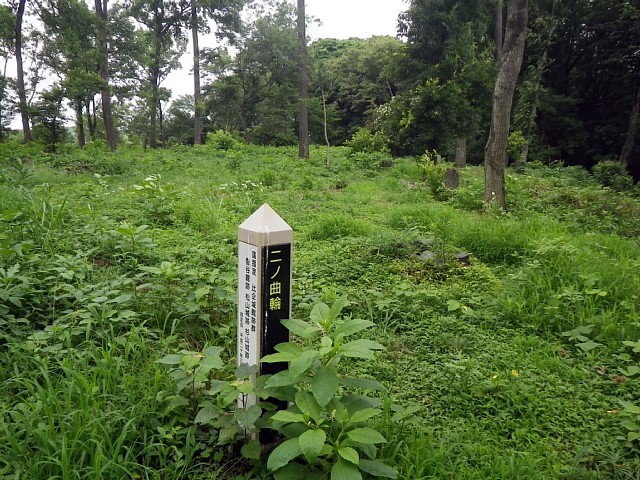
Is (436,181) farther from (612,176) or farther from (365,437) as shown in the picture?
(365,437)

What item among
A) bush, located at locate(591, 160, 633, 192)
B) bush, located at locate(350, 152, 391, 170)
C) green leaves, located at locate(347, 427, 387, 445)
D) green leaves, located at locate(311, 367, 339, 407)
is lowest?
green leaves, located at locate(347, 427, 387, 445)

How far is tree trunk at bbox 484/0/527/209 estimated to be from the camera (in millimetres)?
6762

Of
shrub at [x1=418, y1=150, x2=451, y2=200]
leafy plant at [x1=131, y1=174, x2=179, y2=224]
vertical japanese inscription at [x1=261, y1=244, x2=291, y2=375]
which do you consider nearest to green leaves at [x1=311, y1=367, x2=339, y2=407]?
vertical japanese inscription at [x1=261, y1=244, x2=291, y2=375]

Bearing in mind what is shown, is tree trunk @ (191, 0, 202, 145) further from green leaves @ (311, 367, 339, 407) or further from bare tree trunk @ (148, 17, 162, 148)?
green leaves @ (311, 367, 339, 407)

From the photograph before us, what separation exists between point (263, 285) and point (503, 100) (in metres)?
6.59

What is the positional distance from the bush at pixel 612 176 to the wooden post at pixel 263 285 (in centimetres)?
1392

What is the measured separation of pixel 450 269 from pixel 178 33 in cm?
2318

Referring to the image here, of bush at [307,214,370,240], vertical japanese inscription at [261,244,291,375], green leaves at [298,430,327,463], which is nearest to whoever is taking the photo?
green leaves at [298,430,327,463]

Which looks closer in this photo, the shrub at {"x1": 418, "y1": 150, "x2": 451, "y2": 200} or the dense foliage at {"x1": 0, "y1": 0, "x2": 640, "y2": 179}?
the shrub at {"x1": 418, "y1": 150, "x2": 451, "y2": 200}

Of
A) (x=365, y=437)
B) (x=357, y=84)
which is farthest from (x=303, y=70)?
(x=365, y=437)

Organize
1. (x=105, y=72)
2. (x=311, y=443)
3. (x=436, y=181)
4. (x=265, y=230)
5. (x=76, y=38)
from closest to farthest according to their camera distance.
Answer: (x=311, y=443) < (x=265, y=230) < (x=436, y=181) < (x=76, y=38) < (x=105, y=72)

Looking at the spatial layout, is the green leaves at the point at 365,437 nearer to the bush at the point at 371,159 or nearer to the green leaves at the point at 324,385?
the green leaves at the point at 324,385

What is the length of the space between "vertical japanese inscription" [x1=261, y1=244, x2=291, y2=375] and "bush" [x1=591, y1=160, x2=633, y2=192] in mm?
13902

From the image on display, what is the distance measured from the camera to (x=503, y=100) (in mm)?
7020
